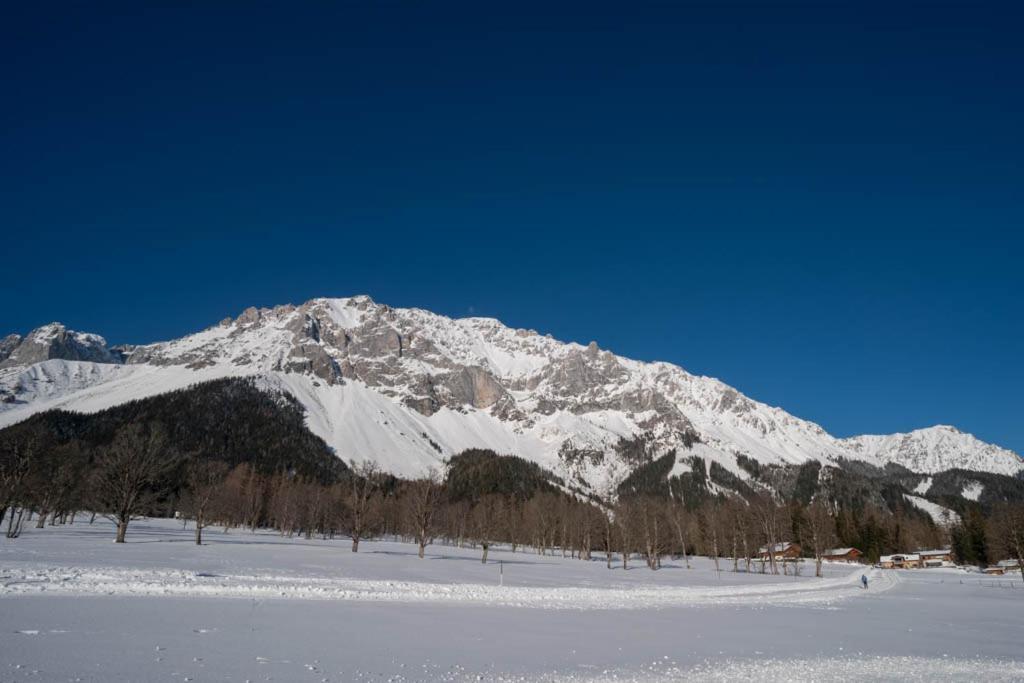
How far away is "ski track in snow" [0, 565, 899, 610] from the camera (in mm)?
25438

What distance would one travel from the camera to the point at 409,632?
2069cm

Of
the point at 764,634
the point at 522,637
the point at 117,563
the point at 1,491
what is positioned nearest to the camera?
the point at 522,637

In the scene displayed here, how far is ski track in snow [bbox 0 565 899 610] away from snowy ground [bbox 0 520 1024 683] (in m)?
0.15

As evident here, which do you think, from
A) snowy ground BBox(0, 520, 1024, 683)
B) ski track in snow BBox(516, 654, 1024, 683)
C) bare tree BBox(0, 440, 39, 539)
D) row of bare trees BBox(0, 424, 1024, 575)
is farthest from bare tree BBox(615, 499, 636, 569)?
ski track in snow BBox(516, 654, 1024, 683)

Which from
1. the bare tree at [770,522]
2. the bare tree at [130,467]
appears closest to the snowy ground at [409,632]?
the bare tree at [130,467]

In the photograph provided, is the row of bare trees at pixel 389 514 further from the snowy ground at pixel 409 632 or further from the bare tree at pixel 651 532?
the snowy ground at pixel 409 632

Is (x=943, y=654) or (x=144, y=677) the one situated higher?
(x=144, y=677)

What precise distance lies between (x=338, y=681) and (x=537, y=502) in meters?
157

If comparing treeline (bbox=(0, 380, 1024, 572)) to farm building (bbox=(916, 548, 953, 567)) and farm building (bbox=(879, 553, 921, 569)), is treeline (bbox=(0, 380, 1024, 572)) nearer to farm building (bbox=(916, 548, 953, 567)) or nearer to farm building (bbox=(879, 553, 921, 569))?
farm building (bbox=(879, 553, 921, 569))

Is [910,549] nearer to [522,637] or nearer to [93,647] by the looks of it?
[522,637]

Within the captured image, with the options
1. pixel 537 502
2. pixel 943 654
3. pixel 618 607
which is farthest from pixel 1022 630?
→ pixel 537 502

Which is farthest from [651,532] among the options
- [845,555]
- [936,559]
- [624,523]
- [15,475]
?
[15,475]

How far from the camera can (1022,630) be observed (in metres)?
31.7

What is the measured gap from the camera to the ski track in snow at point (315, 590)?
25.4 metres
